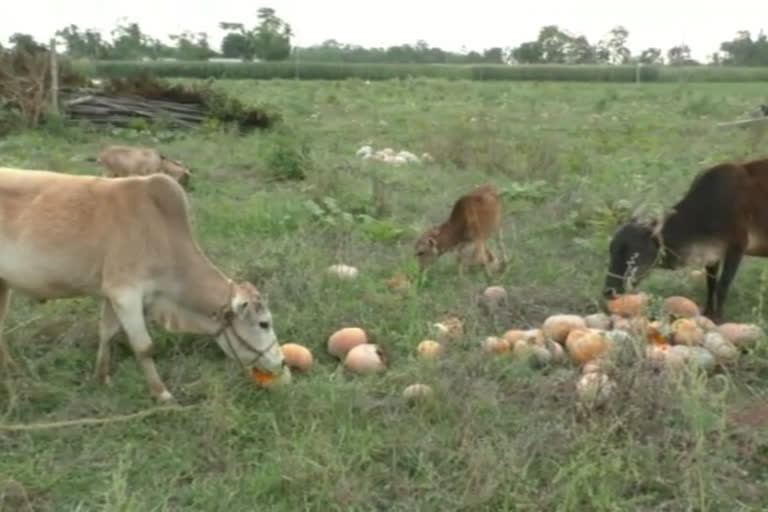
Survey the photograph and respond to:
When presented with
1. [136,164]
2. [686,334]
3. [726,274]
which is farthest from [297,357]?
[136,164]

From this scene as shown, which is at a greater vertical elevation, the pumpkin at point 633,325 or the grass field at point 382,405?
the pumpkin at point 633,325

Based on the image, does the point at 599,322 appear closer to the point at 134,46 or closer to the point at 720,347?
the point at 720,347

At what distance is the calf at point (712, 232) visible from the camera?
7.28 metres

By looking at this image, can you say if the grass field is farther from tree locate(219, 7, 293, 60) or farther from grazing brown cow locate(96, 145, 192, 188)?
tree locate(219, 7, 293, 60)

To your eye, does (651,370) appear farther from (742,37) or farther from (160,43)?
(742,37)

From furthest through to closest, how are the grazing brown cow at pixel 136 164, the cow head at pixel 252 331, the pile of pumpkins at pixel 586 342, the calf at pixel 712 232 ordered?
the grazing brown cow at pixel 136 164
the calf at pixel 712 232
the cow head at pixel 252 331
the pile of pumpkins at pixel 586 342

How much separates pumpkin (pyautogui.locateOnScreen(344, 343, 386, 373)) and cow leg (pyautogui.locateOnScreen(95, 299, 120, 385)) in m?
1.38

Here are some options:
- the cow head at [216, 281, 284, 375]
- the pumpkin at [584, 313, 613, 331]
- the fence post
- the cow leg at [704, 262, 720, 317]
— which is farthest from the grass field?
the fence post

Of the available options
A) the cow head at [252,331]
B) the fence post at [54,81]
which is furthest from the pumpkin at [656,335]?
the fence post at [54,81]

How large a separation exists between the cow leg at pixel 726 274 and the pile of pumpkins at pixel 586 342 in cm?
85

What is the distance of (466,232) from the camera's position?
855cm

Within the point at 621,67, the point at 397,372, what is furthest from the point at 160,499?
the point at 621,67

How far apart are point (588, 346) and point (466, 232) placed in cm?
301

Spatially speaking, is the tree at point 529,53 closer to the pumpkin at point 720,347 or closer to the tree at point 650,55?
the tree at point 650,55
